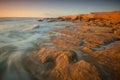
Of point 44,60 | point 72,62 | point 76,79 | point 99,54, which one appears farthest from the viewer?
point 99,54

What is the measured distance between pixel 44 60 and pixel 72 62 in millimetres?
1229

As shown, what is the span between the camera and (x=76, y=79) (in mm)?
4465

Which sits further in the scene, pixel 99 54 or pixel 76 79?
pixel 99 54

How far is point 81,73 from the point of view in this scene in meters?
4.66

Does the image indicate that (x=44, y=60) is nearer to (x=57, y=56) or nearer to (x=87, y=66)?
(x=57, y=56)

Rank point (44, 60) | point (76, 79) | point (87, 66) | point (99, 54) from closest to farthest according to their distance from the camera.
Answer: point (76, 79), point (87, 66), point (44, 60), point (99, 54)

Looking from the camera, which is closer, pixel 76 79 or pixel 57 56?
pixel 76 79

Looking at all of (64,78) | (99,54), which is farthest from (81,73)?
(99,54)

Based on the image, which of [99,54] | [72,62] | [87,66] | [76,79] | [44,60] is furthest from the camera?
[99,54]

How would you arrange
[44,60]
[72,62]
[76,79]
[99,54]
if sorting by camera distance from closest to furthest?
[76,79] → [72,62] → [44,60] → [99,54]

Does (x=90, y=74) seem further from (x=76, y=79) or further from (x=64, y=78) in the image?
(x=64, y=78)

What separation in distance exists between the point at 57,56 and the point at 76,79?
1815 mm

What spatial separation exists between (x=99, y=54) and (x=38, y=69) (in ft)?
10.4

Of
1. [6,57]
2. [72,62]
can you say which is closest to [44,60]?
[72,62]
